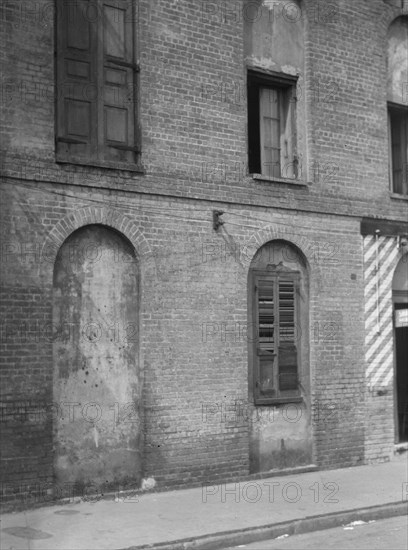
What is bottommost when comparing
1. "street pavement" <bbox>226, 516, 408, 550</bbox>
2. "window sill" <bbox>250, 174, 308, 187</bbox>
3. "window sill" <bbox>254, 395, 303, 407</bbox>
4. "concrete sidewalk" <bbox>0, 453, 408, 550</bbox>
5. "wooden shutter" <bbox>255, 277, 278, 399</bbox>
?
"street pavement" <bbox>226, 516, 408, 550</bbox>

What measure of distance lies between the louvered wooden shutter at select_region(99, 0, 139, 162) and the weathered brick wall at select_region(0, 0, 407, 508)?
0.20m

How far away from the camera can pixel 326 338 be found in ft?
47.0

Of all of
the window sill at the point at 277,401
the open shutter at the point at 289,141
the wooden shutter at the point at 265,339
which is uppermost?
the open shutter at the point at 289,141

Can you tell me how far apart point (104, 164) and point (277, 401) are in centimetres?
473

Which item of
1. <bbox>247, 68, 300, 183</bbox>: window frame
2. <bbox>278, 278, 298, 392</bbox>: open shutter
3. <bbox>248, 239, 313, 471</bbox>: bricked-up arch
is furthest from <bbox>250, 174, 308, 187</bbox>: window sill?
<bbox>278, 278, 298, 392</bbox>: open shutter

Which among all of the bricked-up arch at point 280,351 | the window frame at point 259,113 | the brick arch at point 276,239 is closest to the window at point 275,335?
the bricked-up arch at point 280,351

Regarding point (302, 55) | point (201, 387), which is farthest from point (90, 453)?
point (302, 55)

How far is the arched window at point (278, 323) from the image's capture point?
1364cm

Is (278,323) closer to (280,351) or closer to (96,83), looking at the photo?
(280,351)

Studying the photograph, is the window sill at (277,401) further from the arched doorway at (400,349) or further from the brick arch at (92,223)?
the brick arch at (92,223)

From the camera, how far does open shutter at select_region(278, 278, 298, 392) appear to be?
13898mm

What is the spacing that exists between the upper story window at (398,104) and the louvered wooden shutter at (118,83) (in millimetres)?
5655

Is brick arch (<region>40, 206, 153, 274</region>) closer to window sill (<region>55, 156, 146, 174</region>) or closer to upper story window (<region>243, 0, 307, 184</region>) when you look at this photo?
window sill (<region>55, 156, 146, 174</region>)

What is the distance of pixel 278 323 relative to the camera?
13898 mm
